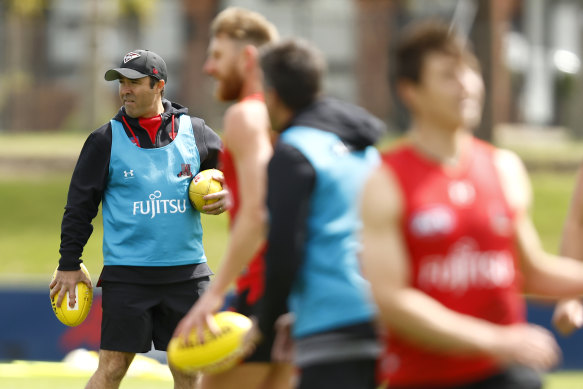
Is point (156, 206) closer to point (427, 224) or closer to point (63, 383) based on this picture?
point (427, 224)

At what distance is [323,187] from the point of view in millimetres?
4059

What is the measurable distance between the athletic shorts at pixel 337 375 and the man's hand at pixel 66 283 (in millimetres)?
2571

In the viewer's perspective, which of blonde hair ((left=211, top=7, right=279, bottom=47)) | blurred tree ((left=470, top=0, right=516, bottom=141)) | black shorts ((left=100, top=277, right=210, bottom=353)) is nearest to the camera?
blonde hair ((left=211, top=7, right=279, bottom=47))

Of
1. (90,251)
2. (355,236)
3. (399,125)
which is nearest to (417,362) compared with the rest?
(355,236)

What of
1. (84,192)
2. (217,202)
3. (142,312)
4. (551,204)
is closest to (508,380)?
(217,202)

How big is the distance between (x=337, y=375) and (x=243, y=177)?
0.92 meters

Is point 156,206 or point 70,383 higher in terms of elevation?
point 156,206

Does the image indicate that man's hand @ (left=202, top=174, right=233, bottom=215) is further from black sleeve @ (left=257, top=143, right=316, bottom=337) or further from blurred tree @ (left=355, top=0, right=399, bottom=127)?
blurred tree @ (left=355, top=0, right=399, bottom=127)

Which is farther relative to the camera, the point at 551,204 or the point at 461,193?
the point at 551,204

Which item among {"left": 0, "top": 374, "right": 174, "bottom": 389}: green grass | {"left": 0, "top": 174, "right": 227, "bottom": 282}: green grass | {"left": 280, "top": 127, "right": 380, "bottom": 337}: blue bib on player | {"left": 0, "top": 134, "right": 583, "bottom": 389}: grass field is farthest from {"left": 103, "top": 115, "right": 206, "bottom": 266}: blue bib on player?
{"left": 0, "top": 174, "right": 227, "bottom": 282}: green grass

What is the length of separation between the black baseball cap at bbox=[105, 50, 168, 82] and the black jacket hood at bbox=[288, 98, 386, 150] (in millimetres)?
2116

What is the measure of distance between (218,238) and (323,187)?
1666 centimetres

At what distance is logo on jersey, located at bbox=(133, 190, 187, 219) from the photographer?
6160 mm

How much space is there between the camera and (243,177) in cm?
444
